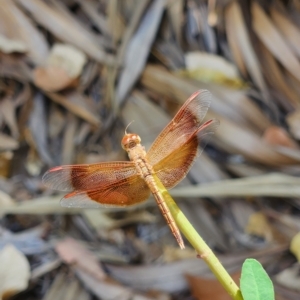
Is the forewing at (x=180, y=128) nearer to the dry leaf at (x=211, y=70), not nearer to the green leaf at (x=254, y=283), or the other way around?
the green leaf at (x=254, y=283)

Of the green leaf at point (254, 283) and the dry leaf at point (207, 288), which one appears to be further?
the dry leaf at point (207, 288)

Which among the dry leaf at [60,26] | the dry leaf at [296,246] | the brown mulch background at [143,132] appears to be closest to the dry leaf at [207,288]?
the brown mulch background at [143,132]

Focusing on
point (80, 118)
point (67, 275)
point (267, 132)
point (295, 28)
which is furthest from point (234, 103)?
point (67, 275)

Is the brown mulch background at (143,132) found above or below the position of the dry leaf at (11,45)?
below

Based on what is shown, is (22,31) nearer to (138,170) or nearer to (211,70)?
(211,70)

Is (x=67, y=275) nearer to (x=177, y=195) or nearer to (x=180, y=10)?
(x=177, y=195)

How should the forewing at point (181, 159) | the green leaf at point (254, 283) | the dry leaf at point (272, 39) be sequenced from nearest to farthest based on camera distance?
the green leaf at point (254, 283) → the forewing at point (181, 159) → the dry leaf at point (272, 39)

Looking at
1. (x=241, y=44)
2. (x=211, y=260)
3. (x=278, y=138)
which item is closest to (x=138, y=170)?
(x=211, y=260)

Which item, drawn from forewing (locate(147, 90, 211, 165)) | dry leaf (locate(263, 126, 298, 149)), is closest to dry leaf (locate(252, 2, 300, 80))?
dry leaf (locate(263, 126, 298, 149))
